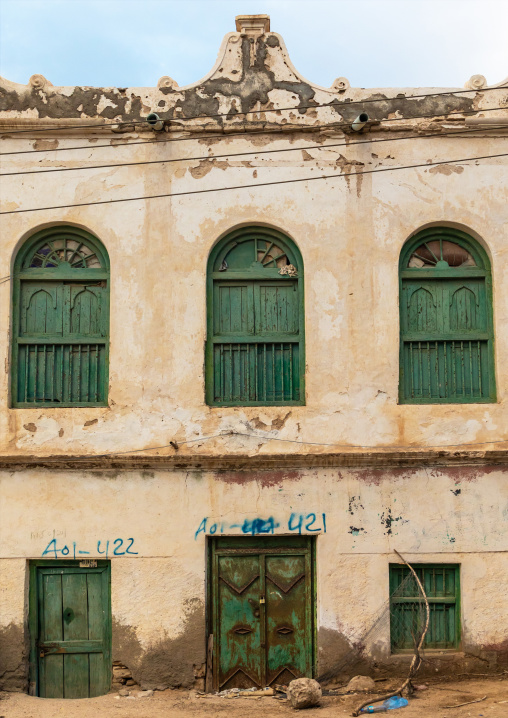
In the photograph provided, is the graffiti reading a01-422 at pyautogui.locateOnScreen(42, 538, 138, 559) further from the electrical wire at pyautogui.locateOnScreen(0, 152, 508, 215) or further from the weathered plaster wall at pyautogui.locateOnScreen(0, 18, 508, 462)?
the electrical wire at pyautogui.locateOnScreen(0, 152, 508, 215)

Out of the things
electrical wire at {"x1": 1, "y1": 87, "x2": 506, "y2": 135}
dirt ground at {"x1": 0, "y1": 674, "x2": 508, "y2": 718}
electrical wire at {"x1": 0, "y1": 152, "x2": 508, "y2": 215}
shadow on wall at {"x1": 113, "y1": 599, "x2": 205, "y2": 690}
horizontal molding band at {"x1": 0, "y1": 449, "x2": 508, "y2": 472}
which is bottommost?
dirt ground at {"x1": 0, "y1": 674, "x2": 508, "y2": 718}

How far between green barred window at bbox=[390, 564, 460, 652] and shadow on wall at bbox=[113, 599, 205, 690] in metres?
2.20

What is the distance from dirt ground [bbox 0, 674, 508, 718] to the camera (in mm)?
8062

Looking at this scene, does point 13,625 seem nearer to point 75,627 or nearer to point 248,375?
point 75,627

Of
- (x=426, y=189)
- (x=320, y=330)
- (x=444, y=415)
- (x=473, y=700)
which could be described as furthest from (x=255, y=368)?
(x=473, y=700)

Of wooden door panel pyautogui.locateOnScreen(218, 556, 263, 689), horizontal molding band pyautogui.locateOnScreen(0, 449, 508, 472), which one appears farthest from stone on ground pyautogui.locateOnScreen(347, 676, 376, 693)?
horizontal molding band pyautogui.locateOnScreen(0, 449, 508, 472)

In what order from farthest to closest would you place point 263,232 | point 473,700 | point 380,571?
point 263,232, point 380,571, point 473,700

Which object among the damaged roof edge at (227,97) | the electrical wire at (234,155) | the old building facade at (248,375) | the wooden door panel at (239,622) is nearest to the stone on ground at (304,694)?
the old building facade at (248,375)

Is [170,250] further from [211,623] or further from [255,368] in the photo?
[211,623]

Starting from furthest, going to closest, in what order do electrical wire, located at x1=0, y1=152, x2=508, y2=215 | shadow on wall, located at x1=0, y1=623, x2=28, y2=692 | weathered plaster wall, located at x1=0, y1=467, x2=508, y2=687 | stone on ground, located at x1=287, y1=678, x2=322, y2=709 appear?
electrical wire, located at x1=0, y1=152, x2=508, y2=215 < weathered plaster wall, located at x1=0, y1=467, x2=508, y2=687 < shadow on wall, located at x1=0, y1=623, x2=28, y2=692 < stone on ground, located at x1=287, y1=678, x2=322, y2=709

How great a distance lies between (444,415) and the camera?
30.1 ft

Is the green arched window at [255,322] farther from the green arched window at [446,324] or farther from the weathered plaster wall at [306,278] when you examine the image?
the green arched window at [446,324]

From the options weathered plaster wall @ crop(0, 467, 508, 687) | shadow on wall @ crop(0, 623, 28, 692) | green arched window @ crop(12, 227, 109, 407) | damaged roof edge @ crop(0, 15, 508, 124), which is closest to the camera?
shadow on wall @ crop(0, 623, 28, 692)

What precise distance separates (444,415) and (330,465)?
1.43 metres
